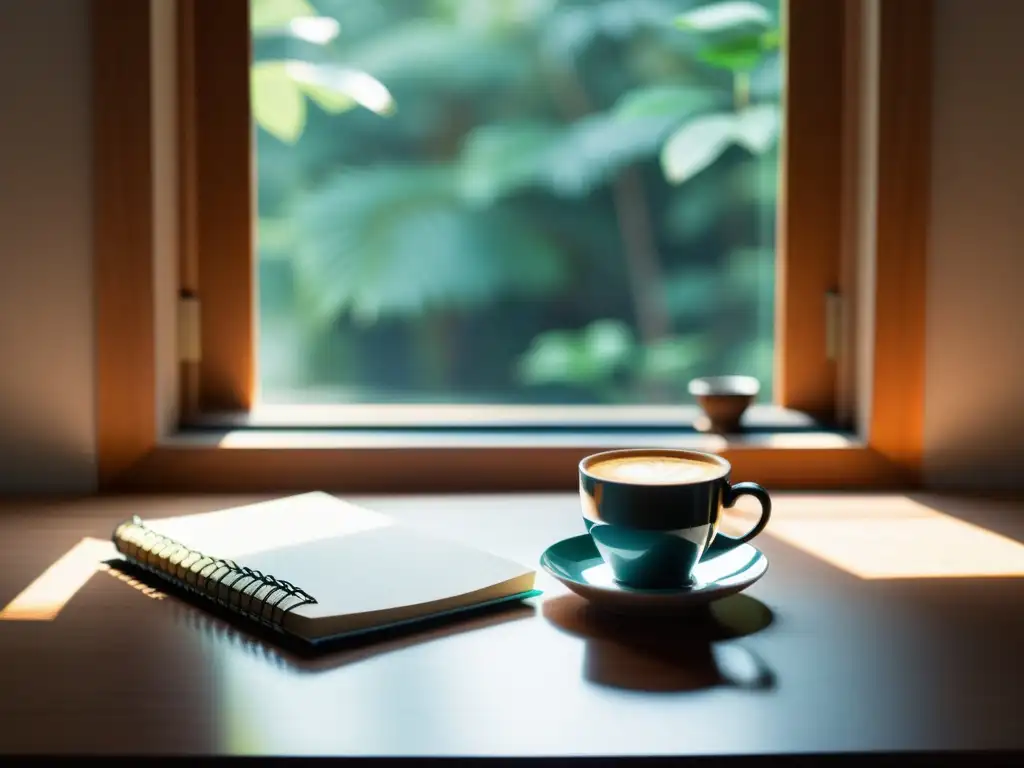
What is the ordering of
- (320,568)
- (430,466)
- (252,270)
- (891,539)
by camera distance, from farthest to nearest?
1. (252,270)
2. (430,466)
3. (891,539)
4. (320,568)

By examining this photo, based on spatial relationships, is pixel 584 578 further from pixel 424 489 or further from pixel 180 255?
pixel 180 255

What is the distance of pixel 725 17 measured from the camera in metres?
1.46

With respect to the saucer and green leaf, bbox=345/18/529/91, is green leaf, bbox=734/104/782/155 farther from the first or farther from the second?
the saucer

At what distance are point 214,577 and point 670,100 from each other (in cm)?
94

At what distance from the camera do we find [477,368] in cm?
156

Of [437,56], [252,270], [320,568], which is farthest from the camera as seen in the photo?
[437,56]

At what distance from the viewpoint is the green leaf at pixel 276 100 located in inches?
57.4

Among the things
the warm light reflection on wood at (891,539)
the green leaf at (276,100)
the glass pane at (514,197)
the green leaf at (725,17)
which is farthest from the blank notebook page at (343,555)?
the green leaf at (725,17)

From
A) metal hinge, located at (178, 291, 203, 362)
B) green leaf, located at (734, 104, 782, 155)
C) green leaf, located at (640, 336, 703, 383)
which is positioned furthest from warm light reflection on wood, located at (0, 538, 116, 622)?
green leaf, located at (734, 104, 782, 155)

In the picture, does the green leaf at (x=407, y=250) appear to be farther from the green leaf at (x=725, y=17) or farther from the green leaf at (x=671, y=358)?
the green leaf at (x=725, y=17)

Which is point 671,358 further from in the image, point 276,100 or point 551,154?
point 276,100

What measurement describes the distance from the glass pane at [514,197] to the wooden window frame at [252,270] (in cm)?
8

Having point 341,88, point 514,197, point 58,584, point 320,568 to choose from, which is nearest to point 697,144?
point 514,197

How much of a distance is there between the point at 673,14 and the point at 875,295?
1.58 feet
